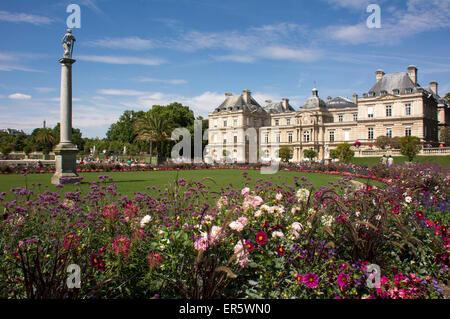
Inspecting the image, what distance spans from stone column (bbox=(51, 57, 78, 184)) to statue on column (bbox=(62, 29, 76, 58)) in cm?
35

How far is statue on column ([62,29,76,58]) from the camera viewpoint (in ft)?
48.2

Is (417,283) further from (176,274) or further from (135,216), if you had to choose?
(135,216)

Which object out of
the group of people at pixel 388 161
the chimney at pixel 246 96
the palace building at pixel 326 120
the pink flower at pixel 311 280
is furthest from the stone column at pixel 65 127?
the chimney at pixel 246 96

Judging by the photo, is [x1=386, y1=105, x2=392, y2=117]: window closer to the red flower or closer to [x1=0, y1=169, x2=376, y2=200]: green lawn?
[x1=0, y1=169, x2=376, y2=200]: green lawn

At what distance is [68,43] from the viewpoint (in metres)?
14.8

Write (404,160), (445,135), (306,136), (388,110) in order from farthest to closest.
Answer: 1. (306,136)
2. (445,135)
3. (388,110)
4. (404,160)

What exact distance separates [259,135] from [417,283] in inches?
2509

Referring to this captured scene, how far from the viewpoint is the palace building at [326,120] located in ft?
160

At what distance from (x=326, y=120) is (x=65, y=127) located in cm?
5279

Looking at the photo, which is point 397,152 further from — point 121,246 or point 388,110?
point 121,246

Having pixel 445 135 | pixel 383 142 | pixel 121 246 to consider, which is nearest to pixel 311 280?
pixel 121 246

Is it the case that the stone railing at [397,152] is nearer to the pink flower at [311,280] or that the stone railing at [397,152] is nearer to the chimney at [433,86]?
the chimney at [433,86]

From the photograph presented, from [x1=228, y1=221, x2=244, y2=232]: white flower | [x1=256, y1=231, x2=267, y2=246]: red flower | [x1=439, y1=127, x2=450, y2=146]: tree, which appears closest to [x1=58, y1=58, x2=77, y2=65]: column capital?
[x1=228, y1=221, x2=244, y2=232]: white flower
